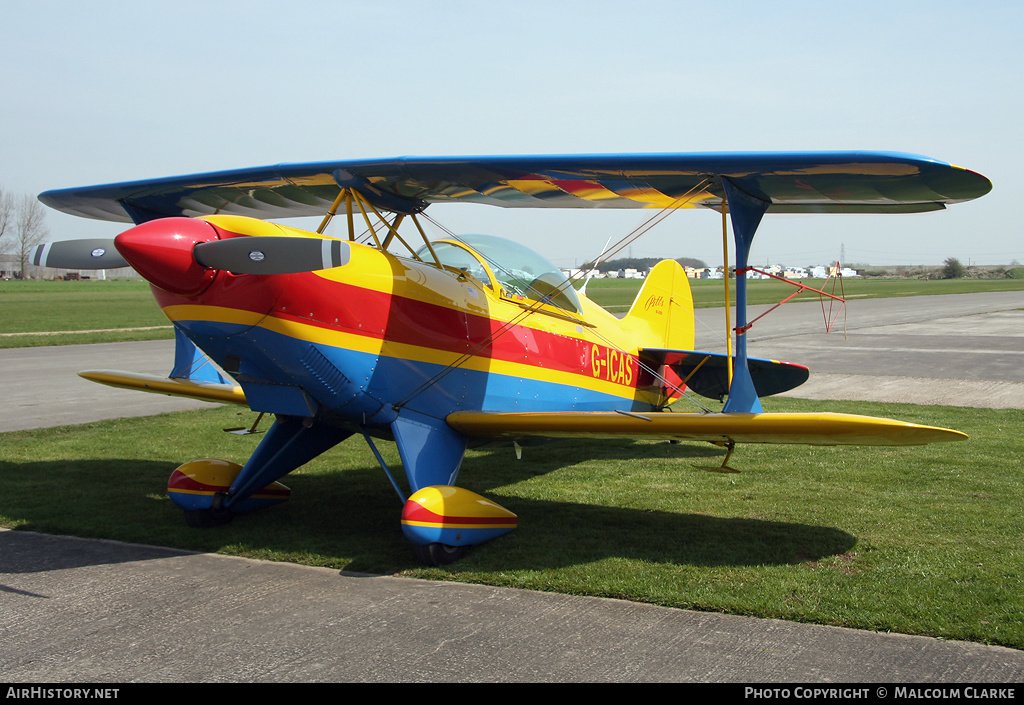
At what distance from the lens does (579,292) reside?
7.77m

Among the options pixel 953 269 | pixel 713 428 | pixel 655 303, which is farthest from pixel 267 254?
pixel 953 269

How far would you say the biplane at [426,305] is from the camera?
4820 mm

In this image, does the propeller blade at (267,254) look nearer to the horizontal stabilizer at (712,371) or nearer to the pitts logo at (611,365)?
→ the pitts logo at (611,365)

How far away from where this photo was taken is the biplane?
15.8 ft

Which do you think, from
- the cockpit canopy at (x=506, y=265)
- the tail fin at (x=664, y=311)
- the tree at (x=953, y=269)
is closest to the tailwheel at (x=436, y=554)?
the cockpit canopy at (x=506, y=265)

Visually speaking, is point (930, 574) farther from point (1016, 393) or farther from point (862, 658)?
point (1016, 393)

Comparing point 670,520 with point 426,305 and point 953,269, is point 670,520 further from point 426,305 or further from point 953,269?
point 953,269

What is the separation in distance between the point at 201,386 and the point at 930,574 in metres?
5.91

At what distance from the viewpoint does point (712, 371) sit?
8359 millimetres

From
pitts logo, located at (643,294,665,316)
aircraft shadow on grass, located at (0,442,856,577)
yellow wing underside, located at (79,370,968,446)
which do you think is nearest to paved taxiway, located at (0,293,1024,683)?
aircraft shadow on grass, located at (0,442,856,577)

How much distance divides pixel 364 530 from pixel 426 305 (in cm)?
170

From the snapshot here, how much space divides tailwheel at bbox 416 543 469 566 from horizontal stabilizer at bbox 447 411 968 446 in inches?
38.3

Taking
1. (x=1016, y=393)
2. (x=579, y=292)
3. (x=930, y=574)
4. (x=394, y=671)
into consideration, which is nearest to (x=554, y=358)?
(x=579, y=292)

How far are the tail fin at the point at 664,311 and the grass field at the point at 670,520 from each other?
4.26 ft
